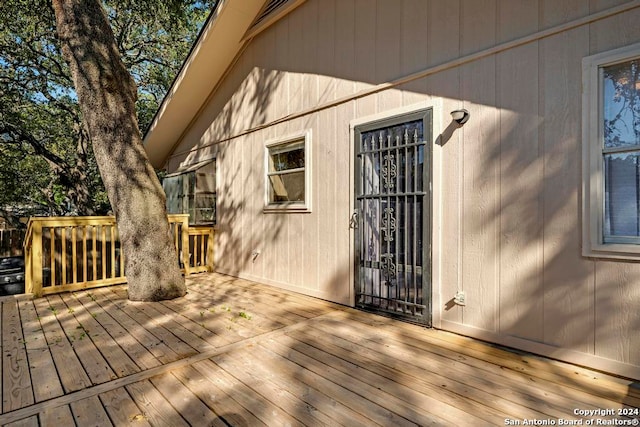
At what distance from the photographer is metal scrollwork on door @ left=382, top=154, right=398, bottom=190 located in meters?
3.29

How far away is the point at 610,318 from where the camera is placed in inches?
83.4

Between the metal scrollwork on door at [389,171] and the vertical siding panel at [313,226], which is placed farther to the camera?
the vertical siding panel at [313,226]

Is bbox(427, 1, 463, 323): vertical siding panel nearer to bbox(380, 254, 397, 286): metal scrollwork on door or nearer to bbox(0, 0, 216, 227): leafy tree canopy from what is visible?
bbox(380, 254, 397, 286): metal scrollwork on door

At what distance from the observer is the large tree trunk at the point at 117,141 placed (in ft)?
12.8

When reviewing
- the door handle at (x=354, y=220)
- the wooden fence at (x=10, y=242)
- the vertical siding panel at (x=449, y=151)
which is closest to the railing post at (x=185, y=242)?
the door handle at (x=354, y=220)

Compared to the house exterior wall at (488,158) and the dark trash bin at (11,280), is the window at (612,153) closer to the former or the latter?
the house exterior wall at (488,158)

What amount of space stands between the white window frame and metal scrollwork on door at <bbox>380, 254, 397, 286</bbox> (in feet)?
4.14

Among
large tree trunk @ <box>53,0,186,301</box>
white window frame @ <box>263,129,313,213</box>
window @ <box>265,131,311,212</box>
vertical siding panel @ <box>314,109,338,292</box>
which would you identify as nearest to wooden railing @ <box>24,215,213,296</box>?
large tree trunk @ <box>53,0,186,301</box>

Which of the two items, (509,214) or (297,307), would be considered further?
(297,307)

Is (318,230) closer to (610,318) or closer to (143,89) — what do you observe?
(610,318)

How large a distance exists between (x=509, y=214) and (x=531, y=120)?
2.30ft

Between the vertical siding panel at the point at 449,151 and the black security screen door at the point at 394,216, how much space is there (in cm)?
14

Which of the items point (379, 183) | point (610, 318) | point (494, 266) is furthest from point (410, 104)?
point (610, 318)

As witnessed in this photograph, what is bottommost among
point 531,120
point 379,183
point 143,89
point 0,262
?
point 0,262
